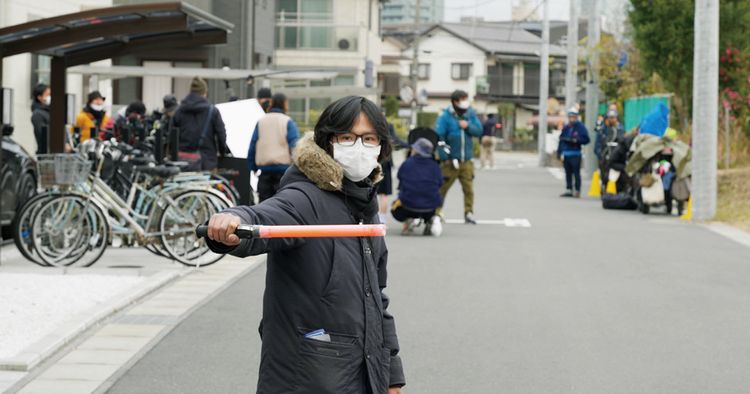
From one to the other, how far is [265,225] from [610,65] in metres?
34.7

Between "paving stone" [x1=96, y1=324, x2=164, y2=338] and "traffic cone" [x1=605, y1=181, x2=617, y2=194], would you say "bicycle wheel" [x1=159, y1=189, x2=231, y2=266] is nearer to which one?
"paving stone" [x1=96, y1=324, x2=164, y2=338]

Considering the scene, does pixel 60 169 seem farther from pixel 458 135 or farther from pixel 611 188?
pixel 611 188

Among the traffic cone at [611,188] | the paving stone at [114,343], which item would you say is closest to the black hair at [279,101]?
the paving stone at [114,343]

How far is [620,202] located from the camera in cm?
2222

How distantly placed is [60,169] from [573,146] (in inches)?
638

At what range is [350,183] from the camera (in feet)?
13.0

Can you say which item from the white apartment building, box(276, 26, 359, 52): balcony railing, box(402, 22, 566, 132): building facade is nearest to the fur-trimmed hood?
the white apartment building

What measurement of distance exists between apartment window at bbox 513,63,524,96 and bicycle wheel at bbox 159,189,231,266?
77.3 meters

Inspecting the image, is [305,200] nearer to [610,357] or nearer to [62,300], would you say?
[610,357]

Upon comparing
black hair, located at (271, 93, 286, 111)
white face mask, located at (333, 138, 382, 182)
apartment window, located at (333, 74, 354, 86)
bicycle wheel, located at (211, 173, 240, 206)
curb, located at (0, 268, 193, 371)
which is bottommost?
curb, located at (0, 268, 193, 371)

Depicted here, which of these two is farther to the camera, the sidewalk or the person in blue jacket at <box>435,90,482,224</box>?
the person in blue jacket at <box>435,90,482,224</box>

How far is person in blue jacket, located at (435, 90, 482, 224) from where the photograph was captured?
17.4m

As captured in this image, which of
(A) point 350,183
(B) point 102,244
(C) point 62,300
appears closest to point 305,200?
(A) point 350,183

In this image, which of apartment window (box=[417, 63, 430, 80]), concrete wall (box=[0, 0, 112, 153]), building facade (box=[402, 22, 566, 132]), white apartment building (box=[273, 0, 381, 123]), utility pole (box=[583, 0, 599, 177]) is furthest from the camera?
apartment window (box=[417, 63, 430, 80])
